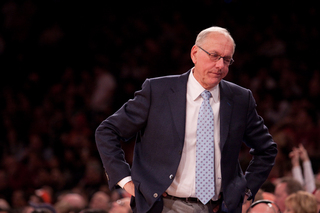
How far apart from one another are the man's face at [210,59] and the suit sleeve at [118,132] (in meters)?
0.31

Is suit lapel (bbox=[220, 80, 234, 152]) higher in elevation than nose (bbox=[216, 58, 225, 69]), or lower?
lower

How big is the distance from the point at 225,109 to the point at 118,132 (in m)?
0.59

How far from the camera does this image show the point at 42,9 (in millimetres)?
10398

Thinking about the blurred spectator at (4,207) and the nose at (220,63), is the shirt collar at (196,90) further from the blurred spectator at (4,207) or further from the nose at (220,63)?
the blurred spectator at (4,207)

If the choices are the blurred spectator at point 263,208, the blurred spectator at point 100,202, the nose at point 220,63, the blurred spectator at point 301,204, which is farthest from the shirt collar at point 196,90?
the blurred spectator at point 100,202

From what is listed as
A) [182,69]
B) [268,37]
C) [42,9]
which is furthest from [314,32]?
[42,9]

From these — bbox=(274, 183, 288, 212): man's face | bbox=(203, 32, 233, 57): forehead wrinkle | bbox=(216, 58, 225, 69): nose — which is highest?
bbox=(203, 32, 233, 57): forehead wrinkle

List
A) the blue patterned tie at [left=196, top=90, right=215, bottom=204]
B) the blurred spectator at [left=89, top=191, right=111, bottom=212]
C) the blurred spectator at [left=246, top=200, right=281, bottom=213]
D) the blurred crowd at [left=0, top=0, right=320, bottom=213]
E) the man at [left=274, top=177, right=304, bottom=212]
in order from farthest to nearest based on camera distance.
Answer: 1. the blurred crowd at [left=0, top=0, right=320, bottom=213]
2. the blurred spectator at [left=89, top=191, right=111, bottom=212]
3. the man at [left=274, top=177, right=304, bottom=212]
4. the blurred spectator at [left=246, top=200, right=281, bottom=213]
5. the blue patterned tie at [left=196, top=90, right=215, bottom=204]

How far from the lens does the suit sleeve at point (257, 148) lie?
257cm

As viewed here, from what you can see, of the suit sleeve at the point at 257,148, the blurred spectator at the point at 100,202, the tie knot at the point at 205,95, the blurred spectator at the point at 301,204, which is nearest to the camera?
the tie knot at the point at 205,95

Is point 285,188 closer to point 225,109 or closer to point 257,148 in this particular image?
point 257,148

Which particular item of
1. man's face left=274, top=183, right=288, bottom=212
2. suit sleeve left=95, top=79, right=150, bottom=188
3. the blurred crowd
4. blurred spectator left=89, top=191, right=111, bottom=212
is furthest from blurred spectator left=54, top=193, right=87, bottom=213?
suit sleeve left=95, top=79, right=150, bottom=188

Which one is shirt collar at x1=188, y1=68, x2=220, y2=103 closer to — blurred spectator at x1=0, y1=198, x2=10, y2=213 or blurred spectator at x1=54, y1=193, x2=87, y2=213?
blurred spectator at x1=54, y1=193, x2=87, y2=213

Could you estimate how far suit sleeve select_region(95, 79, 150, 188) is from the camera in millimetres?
2328
